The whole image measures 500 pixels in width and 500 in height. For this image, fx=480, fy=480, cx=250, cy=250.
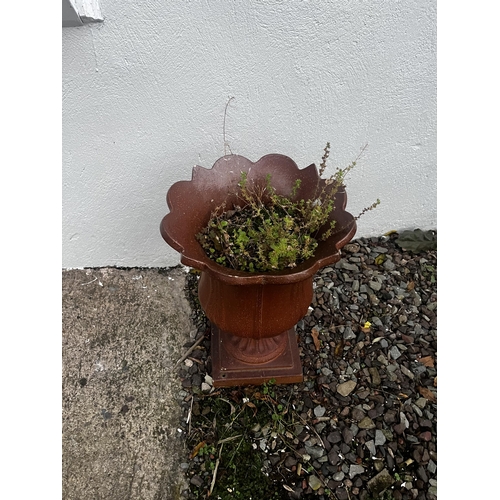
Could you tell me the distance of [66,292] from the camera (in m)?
2.71

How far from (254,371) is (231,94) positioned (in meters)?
1.29

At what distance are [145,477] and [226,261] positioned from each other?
1013 mm

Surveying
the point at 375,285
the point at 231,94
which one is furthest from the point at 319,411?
the point at 231,94

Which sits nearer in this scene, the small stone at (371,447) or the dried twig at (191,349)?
the small stone at (371,447)

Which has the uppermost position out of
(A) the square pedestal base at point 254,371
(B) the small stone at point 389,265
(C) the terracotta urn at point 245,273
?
(C) the terracotta urn at point 245,273

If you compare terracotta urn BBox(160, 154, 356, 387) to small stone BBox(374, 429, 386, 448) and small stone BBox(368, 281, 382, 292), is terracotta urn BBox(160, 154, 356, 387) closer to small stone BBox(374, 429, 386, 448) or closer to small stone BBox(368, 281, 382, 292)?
small stone BBox(374, 429, 386, 448)

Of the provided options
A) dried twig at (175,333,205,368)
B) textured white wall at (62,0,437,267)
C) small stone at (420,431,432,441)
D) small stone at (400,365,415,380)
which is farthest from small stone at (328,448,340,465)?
textured white wall at (62,0,437,267)

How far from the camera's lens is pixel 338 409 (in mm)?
2246

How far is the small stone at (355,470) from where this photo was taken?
2057 mm

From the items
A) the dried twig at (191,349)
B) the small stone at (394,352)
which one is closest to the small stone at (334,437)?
the small stone at (394,352)

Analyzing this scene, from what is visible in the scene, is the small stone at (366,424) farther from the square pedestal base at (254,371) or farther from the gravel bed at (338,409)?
the square pedestal base at (254,371)

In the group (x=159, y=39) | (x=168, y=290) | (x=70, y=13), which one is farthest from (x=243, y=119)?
(x=168, y=290)

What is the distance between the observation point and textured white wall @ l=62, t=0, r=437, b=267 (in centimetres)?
196

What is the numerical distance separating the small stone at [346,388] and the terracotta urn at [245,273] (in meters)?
0.24
